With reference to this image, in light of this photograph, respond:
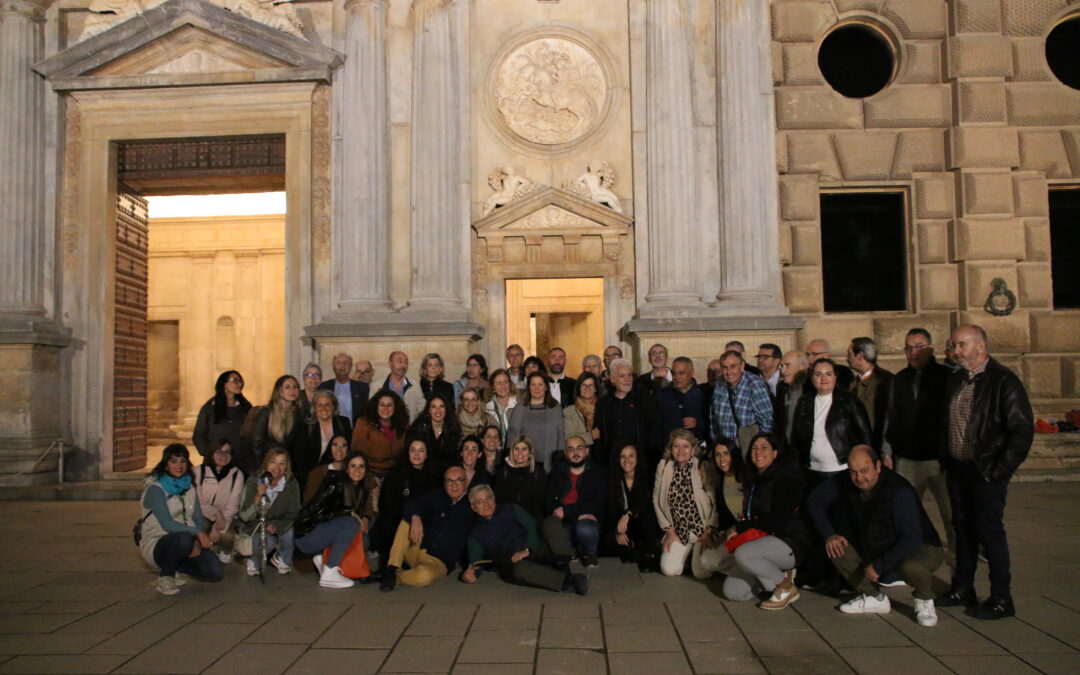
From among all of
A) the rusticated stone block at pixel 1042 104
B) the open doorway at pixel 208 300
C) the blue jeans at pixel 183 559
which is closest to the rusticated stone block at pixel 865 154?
the rusticated stone block at pixel 1042 104

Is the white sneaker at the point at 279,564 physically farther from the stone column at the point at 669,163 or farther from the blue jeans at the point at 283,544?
the stone column at the point at 669,163

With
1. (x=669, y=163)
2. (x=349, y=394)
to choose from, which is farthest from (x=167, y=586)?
(x=669, y=163)

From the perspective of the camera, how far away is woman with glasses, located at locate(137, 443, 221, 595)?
22.6 feet

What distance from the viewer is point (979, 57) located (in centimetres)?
1260

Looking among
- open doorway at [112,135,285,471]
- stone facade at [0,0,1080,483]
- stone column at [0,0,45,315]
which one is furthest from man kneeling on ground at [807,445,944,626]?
open doorway at [112,135,285,471]

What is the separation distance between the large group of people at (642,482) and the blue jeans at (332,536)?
0.06ft

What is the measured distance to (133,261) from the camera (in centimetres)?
1423

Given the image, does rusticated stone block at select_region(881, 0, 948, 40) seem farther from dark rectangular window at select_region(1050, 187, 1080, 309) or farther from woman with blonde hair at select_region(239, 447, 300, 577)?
woman with blonde hair at select_region(239, 447, 300, 577)

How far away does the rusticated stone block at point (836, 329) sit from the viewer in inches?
494

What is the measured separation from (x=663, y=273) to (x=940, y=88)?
4.89m

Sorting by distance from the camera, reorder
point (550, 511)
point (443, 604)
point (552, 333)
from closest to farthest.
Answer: point (443, 604)
point (550, 511)
point (552, 333)

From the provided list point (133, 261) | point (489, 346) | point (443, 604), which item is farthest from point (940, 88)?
point (133, 261)

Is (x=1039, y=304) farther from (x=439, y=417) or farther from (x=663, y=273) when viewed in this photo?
(x=439, y=417)

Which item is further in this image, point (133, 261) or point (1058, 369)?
point (133, 261)
